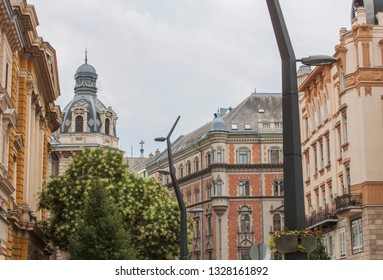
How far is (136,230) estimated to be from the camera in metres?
46.9

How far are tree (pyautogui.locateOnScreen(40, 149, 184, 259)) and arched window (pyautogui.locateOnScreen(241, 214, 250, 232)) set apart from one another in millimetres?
41947

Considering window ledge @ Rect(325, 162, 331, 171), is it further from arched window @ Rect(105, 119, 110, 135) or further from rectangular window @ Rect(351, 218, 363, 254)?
arched window @ Rect(105, 119, 110, 135)

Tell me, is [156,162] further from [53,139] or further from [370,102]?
[370,102]

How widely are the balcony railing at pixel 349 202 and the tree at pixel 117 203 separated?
1041cm

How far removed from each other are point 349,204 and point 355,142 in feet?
12.8

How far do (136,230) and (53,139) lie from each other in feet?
138

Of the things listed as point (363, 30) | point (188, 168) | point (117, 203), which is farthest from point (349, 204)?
point (188, 168)

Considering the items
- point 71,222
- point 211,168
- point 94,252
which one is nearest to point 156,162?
point 211,168

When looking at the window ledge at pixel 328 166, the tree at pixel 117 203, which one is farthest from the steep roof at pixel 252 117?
the tree at pixel 117 203

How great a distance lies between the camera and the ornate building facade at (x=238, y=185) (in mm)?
88875

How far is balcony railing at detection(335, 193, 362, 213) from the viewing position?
4822 cm

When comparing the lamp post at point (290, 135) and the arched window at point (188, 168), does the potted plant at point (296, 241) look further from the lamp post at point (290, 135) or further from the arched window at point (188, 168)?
the arched window at point (188, 168)

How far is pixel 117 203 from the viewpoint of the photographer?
44156mm
